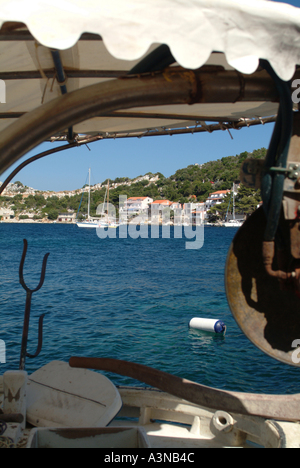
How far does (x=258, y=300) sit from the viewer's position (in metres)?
2.18

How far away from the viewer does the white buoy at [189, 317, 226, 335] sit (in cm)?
1462

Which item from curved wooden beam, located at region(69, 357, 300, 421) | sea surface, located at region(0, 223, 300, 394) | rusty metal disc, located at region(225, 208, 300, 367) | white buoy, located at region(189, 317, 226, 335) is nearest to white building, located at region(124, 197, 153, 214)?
sea surface, located at region(0, 223, 300, 394)

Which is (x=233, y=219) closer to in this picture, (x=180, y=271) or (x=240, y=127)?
(x=180, y=271)

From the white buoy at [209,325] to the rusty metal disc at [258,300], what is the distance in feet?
42.4

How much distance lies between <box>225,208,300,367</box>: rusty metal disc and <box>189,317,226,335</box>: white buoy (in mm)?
12938

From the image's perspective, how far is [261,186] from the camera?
6.12 ft

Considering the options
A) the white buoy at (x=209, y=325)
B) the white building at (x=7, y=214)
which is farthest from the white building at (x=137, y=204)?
the white buoy at (x=209, y=325)

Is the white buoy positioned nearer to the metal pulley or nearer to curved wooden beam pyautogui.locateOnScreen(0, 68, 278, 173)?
the metal pulley

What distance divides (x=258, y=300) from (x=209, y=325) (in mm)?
13515

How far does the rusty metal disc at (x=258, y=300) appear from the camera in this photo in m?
→ 2.12

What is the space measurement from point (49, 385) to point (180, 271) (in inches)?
Answer: 1354

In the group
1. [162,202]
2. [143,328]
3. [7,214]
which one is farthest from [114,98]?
[7,214]

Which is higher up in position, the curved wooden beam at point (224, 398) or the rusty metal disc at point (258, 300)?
the rusty metal disc at point (258, 300)

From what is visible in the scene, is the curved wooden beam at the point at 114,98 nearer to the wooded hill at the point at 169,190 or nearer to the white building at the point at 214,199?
the wooded hill at the point at 169,190
